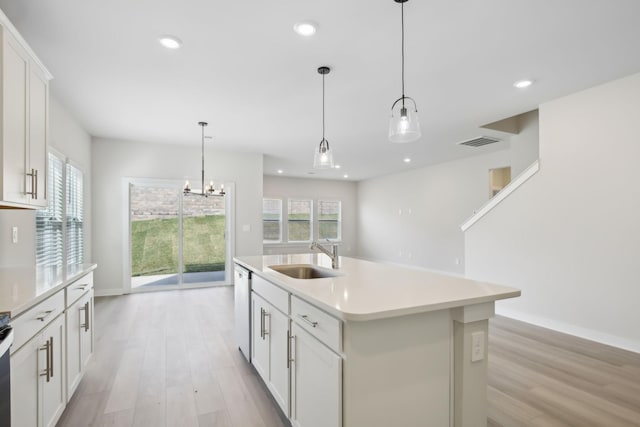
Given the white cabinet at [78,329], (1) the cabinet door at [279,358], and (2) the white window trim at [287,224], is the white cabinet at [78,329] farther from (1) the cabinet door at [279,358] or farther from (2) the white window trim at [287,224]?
(2) the white window trim at [287,224]

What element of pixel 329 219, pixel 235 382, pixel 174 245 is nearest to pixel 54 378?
pixel 235 382

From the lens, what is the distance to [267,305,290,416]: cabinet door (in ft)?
6.46

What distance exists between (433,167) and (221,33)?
21.6 ft

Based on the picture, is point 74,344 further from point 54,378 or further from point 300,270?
point 300,270

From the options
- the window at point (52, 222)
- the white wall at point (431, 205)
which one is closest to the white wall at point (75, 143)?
the window at point (52, 222)

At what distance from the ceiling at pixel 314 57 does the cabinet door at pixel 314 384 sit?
209 centimetres

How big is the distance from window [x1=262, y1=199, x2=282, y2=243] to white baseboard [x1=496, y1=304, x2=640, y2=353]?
267 inches

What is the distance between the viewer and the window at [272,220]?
32.6ft

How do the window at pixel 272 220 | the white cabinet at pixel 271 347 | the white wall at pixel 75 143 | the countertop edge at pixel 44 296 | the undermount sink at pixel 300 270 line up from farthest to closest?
the window at pixel 272 220 < the white wall at pixel 75 143 < the undermount sink at pixel 300 270 < the white cabinet at pixel 271 347 < the countertop edge at pixel 44 296

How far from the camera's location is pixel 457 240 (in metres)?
7.38

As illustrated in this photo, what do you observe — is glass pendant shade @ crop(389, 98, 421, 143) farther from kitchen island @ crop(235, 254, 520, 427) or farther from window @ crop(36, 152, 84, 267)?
window @ crop(36, 152, 84, 267)

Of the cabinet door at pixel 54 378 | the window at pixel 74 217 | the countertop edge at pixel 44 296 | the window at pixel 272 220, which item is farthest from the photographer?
the window at pixel 272 220

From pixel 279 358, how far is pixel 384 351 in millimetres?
878

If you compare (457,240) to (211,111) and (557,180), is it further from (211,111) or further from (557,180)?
(211,111)
